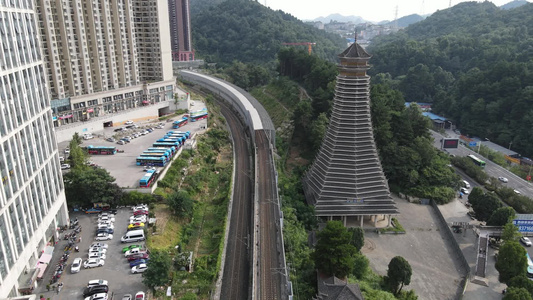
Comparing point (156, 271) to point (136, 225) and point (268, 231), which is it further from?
point (268, 231)

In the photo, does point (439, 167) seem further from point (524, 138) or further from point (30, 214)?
point (30, 214)

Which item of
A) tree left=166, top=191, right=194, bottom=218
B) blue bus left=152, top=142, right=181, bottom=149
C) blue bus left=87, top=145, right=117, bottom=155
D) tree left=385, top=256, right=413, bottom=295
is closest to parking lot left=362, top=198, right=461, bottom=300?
tree left=385, top=256, right=413, bottom=295

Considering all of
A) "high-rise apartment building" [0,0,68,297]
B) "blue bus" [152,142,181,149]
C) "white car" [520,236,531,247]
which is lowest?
"white car" [520,236,531,247]

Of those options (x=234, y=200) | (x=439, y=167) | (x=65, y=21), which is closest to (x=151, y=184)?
(x=234, y=200)

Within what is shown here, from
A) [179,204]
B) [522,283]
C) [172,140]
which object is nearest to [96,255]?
[179,204]

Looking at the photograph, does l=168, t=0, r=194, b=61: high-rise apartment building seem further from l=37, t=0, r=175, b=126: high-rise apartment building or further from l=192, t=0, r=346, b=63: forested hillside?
l=37, t=0, r=175, b=126: high-rise apartment building

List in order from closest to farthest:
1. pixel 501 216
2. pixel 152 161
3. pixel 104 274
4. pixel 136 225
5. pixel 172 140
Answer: pixel 104 274, pixel 136 225, pixel 501 216, pixel 152 161, pixel 172 140
